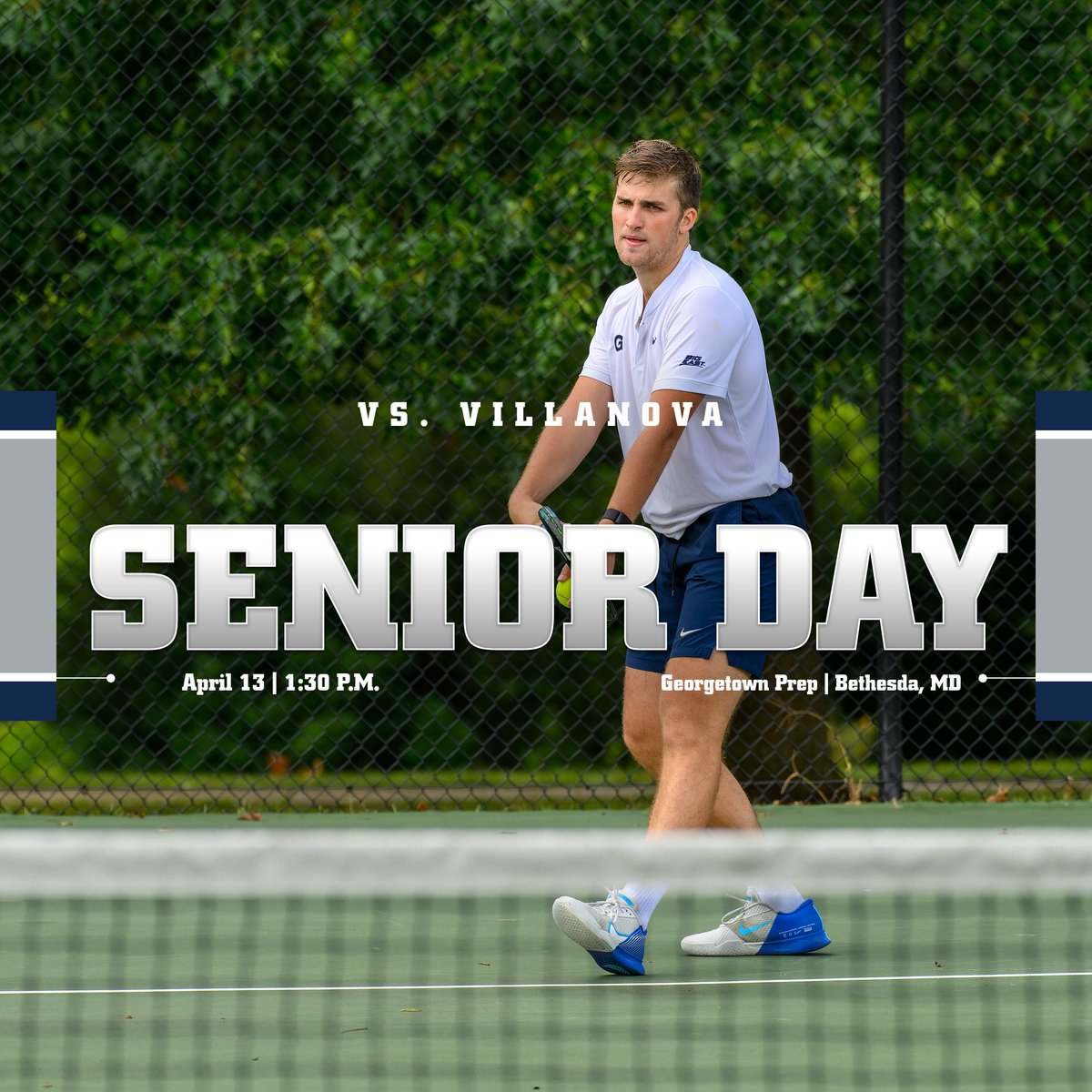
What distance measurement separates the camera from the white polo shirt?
4793 millimetres

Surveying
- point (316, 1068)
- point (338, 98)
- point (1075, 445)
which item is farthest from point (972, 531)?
point (316, 1068)

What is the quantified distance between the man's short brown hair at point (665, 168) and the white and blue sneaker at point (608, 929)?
1.57 m

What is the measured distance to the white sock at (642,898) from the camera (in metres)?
4.50

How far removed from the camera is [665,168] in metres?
4.93

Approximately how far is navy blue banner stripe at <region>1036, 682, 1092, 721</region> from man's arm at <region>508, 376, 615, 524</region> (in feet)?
9.40

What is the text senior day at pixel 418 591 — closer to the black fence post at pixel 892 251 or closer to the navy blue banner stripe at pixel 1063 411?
the black fence post at pixel 892 251

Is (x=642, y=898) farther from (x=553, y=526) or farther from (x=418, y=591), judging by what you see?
(x=418, y=591)

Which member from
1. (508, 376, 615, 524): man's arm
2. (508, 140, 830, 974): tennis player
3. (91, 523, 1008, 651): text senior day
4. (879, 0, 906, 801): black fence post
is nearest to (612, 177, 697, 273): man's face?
(508, 140, 830, 974): tennis player

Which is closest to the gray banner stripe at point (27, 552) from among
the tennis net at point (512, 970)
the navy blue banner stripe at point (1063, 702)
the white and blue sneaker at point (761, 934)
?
the tennis net at point (512, 970)

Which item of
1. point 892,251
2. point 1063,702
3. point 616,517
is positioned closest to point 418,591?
point 892,251

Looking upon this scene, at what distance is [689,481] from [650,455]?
0.10 meters

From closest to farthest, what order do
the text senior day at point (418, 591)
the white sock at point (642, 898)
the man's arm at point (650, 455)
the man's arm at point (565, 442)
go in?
the white sock at point (642, 898) → the man's arm at point (650, 455) → the man's arm at point (565, 442) → the text senior day at point (418, 591)

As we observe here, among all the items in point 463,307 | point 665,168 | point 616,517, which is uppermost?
point 463,307

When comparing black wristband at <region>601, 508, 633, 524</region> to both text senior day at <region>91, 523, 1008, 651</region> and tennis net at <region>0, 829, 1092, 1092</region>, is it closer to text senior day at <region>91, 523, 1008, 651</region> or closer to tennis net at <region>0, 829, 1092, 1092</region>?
tennis net at <region>0, 829, 1092, 1092</region>
